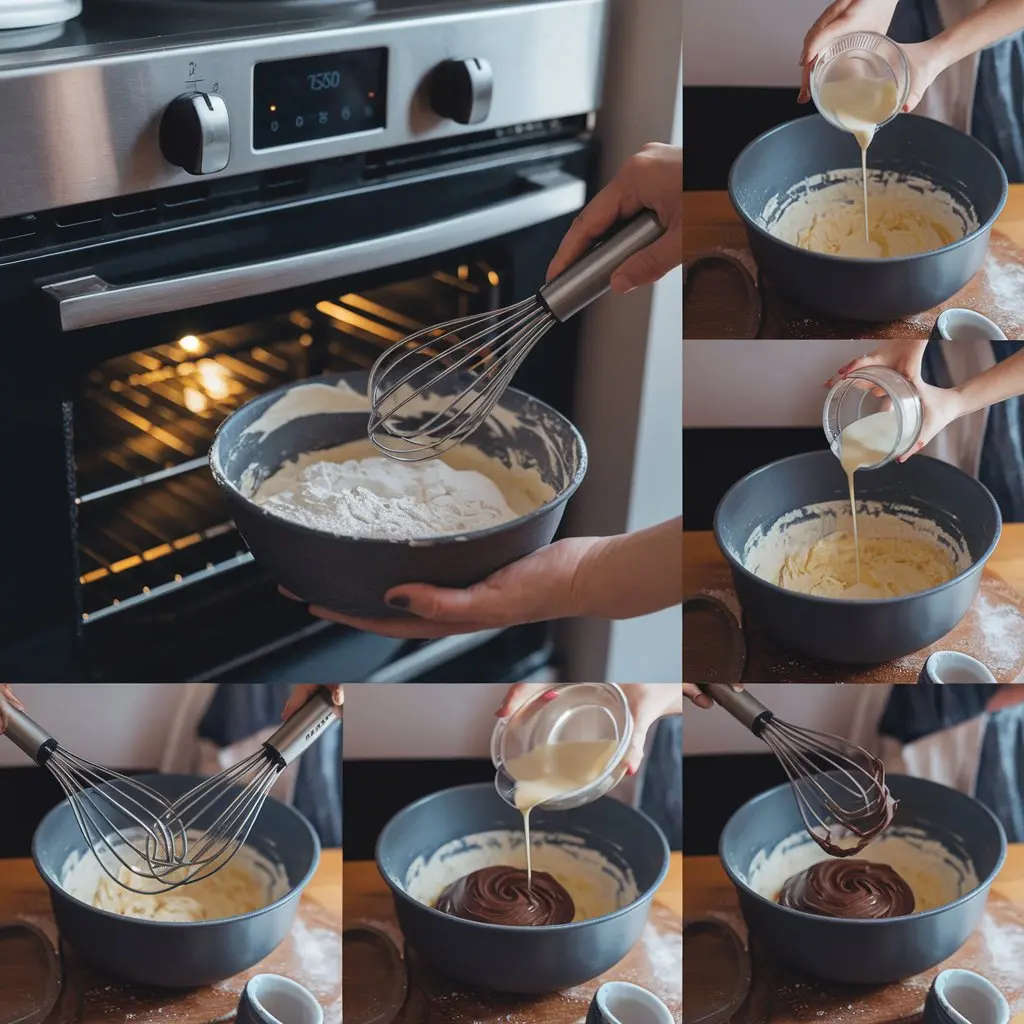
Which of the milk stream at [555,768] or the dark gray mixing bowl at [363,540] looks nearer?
the dark gray mixing bowl at [363,540]

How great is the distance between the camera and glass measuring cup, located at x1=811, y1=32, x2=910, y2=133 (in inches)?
24.2

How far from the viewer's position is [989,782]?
798 mm

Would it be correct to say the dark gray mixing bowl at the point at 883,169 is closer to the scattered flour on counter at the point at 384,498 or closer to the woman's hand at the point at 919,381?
the woman's hand at the point at 919,381

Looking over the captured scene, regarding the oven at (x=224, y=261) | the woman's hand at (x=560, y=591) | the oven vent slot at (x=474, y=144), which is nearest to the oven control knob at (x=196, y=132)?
the oven at (x=224, y=261)

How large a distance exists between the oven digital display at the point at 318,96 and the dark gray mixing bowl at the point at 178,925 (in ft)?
1.27

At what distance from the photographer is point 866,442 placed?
68 cm

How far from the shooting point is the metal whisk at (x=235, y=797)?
784 millimetres

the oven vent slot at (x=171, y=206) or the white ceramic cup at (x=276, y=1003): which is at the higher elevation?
the oven vent slot at (x=171, y=206)

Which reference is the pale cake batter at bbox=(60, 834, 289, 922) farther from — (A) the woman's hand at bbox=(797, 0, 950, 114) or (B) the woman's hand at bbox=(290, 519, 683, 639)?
(A) the woman's hand at bbox=(797, 0, 950, 114)

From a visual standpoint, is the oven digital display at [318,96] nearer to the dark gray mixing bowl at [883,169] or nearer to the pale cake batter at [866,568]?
the dark gray mixing bowl at [883,169]

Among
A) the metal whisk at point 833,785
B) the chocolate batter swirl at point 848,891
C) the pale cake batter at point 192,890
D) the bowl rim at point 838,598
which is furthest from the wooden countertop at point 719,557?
the pale cake batter at point 192,890

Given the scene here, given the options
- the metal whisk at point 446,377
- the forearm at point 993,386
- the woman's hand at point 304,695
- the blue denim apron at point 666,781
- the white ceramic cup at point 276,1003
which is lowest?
the white ceramic cup at point 276,1003

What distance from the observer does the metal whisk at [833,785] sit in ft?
2.57

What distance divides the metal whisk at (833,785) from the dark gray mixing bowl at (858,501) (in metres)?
0.10
